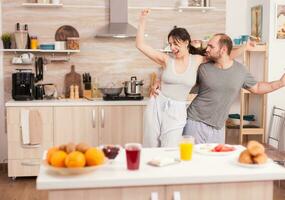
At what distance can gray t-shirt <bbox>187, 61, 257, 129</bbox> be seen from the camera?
317 centimetres

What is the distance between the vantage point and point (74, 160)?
77.2 inches

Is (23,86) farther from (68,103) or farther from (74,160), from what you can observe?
(74,160)

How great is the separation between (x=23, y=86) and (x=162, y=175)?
3152 mm

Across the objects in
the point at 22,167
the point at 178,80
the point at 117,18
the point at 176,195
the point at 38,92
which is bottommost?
the point at 22,167

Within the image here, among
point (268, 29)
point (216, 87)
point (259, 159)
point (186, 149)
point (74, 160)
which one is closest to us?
point (74, 160)

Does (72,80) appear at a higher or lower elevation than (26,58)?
lower

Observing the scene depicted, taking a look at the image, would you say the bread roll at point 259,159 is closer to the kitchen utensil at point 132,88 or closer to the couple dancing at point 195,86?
the couple dancing at point 195,86

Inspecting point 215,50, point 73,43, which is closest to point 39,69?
point 73,43

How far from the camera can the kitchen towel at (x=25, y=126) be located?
4.71 m

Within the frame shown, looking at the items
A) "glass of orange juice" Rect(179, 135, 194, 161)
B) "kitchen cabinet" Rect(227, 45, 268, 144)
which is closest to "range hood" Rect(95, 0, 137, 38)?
"kitchen cabinet" Rect(227, 45, 268, 144)

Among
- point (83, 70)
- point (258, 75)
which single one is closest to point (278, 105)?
point (258, 75)

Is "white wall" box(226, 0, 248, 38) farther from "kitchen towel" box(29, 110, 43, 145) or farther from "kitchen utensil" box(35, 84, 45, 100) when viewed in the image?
"kitchen towel" box(29, 110, 43, 145)

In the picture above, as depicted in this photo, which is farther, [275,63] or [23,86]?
[275,63]

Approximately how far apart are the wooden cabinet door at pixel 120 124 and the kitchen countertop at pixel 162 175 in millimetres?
2567
